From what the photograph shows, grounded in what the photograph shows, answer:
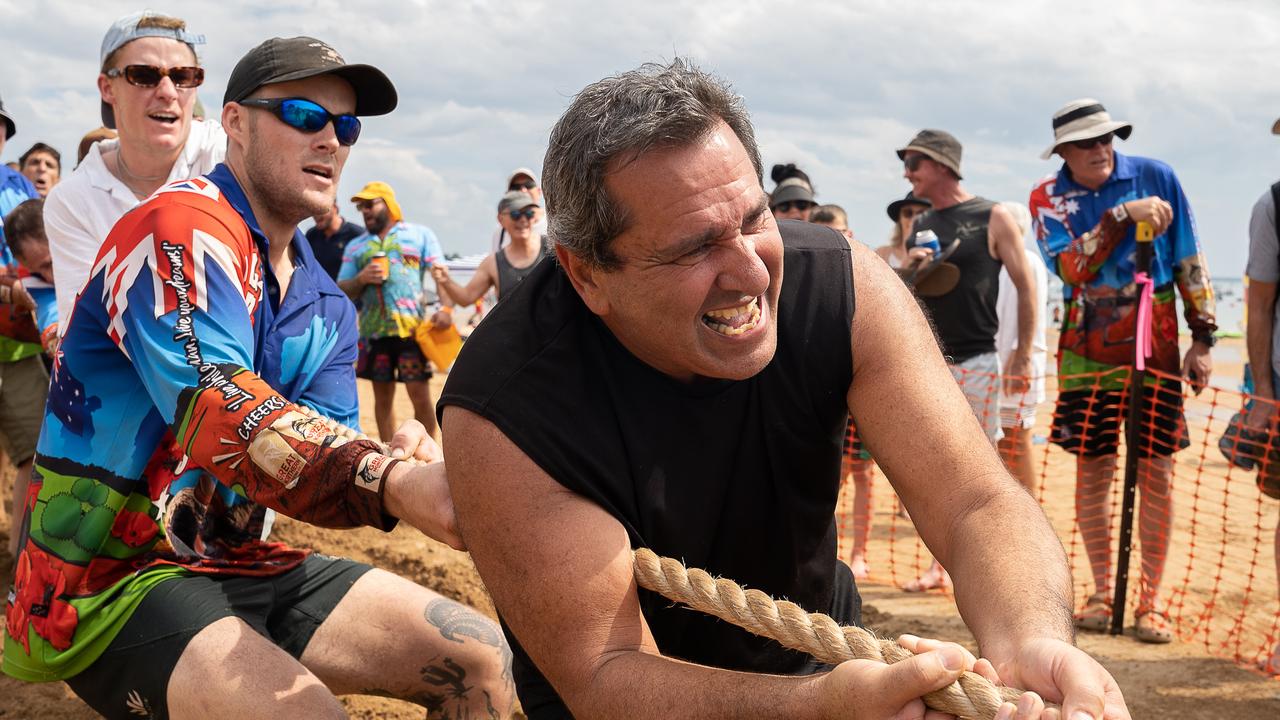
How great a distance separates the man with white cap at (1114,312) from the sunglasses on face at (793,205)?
6.78 feet

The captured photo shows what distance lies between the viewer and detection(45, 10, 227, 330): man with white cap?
3.86 m

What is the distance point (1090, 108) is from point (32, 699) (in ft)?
18.3

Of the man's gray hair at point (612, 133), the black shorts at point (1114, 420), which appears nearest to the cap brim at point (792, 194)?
the black shorts at point (1114, 420)

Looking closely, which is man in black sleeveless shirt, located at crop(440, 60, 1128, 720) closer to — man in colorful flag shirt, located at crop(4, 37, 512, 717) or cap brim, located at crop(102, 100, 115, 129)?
man in colorful flag shirt, located at crop(4, 37, 512, 717)

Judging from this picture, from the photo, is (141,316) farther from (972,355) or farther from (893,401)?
(972,355)

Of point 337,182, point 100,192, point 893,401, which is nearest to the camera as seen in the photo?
point 893,401

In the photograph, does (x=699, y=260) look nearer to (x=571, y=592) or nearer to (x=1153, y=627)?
(x=571, y=592)

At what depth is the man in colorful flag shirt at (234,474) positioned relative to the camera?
8.21 feet

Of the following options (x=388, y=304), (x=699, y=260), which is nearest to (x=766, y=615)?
(x=699, y=260)

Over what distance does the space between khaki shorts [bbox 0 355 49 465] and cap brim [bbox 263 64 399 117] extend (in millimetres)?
3636

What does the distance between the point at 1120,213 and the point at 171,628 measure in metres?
4.56

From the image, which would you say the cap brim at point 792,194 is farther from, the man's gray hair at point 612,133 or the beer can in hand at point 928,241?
the man's gray hair at point 612,133

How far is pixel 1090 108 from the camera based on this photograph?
5.63 meters

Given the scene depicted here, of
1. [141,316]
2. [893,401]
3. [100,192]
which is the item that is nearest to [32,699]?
[100,192]
